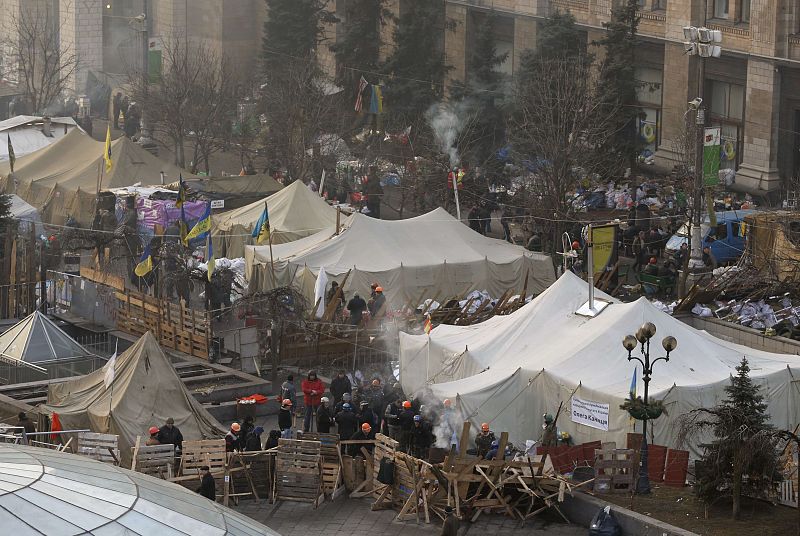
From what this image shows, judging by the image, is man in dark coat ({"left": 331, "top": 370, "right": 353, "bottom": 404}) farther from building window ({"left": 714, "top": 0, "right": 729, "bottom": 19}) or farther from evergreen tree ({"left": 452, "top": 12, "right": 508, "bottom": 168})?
building window ({"left": 714, "top": 0, "right": 729, "bottom": 19})

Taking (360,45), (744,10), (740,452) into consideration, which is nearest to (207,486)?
(740,452)

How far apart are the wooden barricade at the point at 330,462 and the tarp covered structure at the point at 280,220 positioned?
45.9 feet

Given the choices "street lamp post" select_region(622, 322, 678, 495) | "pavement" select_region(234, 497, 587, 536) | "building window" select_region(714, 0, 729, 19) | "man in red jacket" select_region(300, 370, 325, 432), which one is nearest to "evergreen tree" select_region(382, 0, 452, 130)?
"building window" select_region(714, 0, 729, 19)

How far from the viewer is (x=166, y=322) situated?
108ft

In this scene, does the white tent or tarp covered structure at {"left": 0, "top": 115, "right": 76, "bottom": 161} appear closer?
the white tent

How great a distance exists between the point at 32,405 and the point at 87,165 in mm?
18704

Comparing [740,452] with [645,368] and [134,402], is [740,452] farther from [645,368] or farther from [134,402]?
[134,402]

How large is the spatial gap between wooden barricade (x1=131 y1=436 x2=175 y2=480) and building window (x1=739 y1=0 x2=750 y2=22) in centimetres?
2989

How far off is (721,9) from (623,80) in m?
5.25

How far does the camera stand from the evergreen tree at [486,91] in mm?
51125

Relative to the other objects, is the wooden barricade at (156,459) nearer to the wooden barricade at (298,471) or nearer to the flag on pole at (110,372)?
the wooden barricade at (298,471)

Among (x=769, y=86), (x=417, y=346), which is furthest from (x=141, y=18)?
(x=417, y=346)

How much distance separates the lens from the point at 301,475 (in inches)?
965

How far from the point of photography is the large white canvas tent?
3506 cm
